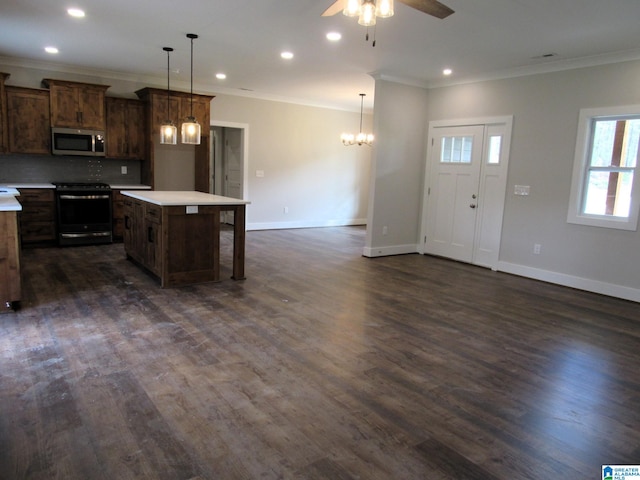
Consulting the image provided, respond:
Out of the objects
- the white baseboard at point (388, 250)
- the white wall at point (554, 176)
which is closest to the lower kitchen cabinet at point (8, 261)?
the white baseboard at point (388, 250)

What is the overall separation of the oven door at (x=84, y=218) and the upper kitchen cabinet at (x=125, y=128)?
0.83 metres

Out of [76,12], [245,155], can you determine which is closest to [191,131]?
[76,12]

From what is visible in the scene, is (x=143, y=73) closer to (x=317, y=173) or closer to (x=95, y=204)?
(x=95, y=204)

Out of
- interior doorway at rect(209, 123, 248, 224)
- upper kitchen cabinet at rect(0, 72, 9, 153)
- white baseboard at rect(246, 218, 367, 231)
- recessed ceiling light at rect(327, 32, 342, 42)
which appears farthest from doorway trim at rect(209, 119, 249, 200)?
recessed ceiling light at rect(327, 32, 342, 42)

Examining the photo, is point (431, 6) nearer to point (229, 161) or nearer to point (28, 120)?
point (28, 120)

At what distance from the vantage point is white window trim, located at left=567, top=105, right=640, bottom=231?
4797 millimetres

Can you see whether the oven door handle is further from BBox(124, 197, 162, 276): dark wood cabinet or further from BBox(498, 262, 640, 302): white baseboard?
BBox(498, 262, 640, 302): white baseboard

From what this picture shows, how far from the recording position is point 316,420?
7.66ft

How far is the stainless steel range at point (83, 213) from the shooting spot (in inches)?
252

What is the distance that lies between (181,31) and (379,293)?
3.57 metres

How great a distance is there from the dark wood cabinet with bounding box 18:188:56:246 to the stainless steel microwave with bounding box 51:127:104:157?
0.67 m

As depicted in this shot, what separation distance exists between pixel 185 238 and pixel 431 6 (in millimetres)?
3194

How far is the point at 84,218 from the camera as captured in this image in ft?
21.6

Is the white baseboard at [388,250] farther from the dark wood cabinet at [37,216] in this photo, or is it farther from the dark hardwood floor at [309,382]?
the dark wood cabinet at [37,216]
